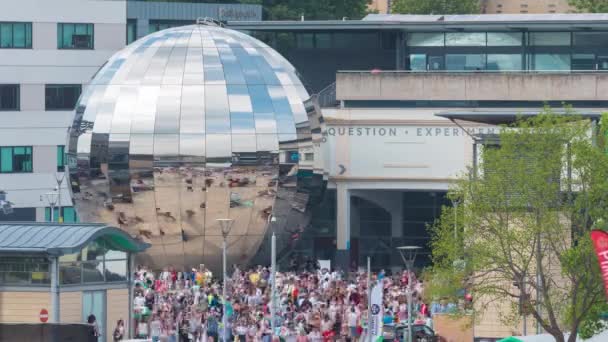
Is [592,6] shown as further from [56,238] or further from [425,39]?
[56,238]

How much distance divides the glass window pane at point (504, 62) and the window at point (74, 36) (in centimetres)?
1713

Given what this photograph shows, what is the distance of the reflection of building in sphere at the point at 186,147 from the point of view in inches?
3204

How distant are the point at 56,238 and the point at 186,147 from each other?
74.2 ft

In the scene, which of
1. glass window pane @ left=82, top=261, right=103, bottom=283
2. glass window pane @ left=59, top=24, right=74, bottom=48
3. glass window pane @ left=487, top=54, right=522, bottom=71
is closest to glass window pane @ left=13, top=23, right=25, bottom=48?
glass window pane @ left=59, top=24, right=74, bottom=48

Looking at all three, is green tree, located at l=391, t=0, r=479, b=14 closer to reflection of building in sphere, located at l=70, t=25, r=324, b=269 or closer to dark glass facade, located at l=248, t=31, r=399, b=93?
dark glass facade, located at l=248, t=31, r=399, b=93

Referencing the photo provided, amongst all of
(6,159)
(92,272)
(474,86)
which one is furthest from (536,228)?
(6,159)

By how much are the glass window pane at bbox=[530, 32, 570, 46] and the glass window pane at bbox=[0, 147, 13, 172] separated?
71.0 ft

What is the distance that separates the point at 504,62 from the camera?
98.2 meters

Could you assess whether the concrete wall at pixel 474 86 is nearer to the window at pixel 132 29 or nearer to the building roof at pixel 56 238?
the window at pixel 132 29

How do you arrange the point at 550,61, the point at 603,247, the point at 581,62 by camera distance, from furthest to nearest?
the point at 550,61, the point at 581,62, the point at 603,247

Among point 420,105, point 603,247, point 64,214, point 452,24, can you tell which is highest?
point 452,24

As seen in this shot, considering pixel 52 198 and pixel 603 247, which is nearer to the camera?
pixel 603 247

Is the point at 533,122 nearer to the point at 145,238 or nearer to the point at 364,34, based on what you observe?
the point at 145,238

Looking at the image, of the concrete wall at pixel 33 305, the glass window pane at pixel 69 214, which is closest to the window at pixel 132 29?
the glass window pane at pixel 69 214
